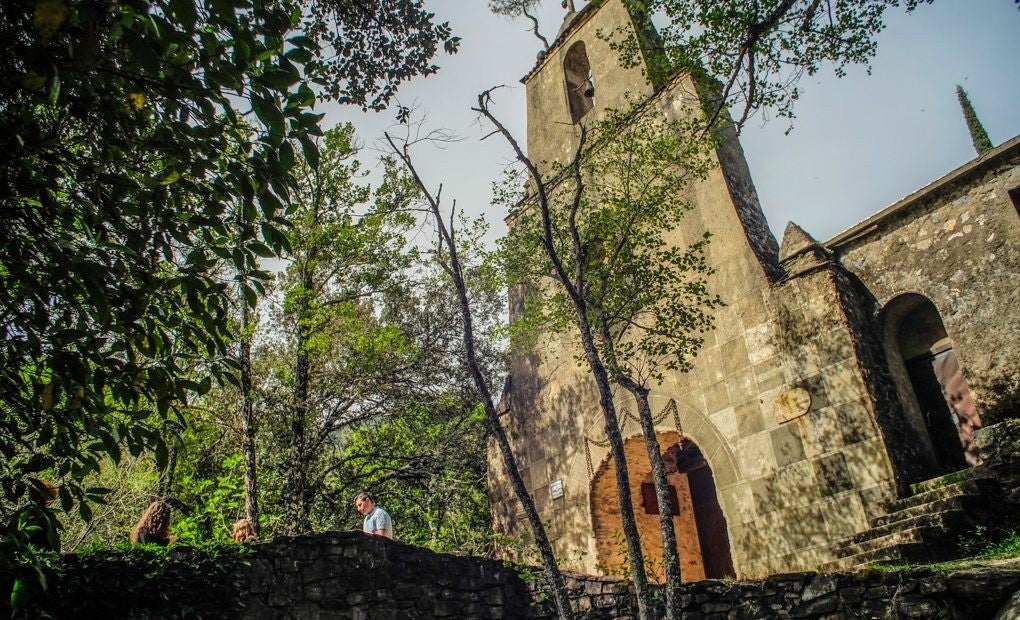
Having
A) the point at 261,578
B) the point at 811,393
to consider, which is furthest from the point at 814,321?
the point at 261,578

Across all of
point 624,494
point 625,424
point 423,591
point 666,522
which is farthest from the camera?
point 625,424

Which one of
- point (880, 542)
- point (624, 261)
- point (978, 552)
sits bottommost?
point (978, 552)

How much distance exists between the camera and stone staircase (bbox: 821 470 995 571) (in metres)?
6.59

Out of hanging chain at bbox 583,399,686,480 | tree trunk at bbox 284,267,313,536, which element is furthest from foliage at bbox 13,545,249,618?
hanging chain at bbox 583,399,686,480

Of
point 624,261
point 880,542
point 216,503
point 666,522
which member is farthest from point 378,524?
point 216,503

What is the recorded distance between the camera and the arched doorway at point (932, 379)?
339 inches

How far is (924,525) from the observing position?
22.0 feet

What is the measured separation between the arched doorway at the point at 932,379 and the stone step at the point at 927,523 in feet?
6.07

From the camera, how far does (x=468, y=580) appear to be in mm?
7633

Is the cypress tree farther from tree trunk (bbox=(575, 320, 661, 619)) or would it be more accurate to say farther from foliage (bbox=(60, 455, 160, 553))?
foliage (bbox=(60, 455, 160, 553))

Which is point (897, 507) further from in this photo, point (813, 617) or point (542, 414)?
point (542, 414)

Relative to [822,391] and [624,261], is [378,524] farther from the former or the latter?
[822,391]

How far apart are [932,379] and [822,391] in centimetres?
202

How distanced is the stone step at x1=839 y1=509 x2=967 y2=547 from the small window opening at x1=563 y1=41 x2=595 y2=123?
9.34m
